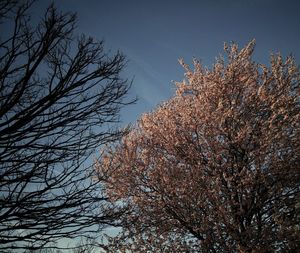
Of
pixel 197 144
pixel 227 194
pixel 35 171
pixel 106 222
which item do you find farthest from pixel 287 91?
pixel 35 171

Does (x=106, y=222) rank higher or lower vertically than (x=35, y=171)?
lower

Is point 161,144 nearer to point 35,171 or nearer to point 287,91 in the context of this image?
point 287,91

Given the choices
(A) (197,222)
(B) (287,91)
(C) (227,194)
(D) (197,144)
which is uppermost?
(B) (287,91)

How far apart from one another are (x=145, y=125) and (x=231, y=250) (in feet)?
17.4

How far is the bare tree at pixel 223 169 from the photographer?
752 cm

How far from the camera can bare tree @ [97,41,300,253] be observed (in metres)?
7.52

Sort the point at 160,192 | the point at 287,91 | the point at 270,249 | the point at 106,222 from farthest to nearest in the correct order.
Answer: the point at 287,91
the point at 160,192
the point at 270,249
the point at 106,222

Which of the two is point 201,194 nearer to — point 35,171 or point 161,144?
point 161,144

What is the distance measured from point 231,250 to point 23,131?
19.1 feet

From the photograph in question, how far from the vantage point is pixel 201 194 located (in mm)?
8023

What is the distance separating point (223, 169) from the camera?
8.30m

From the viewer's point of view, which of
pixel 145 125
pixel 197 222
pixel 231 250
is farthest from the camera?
pixel 145 125

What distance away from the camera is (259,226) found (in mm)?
7449

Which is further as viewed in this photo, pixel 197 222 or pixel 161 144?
pixel 161 144
